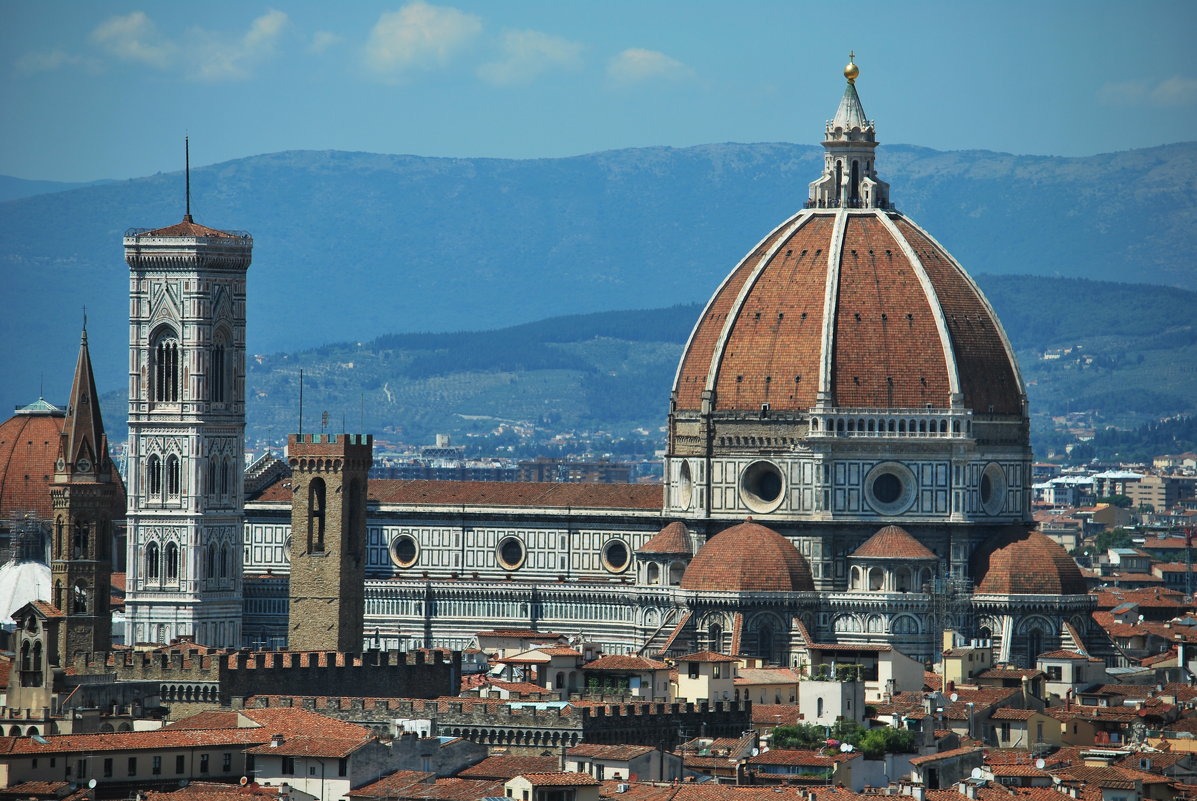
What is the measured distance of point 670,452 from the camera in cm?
13575

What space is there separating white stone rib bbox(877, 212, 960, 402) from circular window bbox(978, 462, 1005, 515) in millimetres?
3903

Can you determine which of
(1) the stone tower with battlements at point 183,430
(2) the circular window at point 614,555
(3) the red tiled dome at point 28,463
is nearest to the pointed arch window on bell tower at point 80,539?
(1) the stone tower with battlements at point 183,430

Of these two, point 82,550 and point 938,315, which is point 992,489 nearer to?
point 938,315

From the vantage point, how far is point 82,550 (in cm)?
10169

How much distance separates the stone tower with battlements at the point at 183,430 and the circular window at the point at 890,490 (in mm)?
23928

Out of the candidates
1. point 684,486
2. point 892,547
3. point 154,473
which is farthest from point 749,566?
point 154,473

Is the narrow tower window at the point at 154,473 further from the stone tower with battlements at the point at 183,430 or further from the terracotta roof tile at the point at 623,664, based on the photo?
the terracotta roof tile at the point at 623,664

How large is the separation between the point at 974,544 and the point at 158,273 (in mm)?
32361

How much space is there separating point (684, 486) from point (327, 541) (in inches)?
1369

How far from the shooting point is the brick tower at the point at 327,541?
101438mm

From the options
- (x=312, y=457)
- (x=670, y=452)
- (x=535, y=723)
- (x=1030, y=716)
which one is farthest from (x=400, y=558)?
(x=535, y=723)

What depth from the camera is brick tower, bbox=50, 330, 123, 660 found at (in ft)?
324

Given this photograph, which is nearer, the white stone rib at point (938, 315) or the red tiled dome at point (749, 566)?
the red tiled dome at point (749, 566)

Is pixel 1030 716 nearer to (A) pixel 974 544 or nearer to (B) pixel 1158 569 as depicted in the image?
(A) pixel 974 544
